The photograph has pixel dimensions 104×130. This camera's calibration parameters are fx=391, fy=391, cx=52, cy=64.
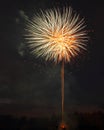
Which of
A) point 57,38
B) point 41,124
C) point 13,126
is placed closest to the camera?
point 57,38

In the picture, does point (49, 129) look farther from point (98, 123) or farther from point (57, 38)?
point (57, 38)

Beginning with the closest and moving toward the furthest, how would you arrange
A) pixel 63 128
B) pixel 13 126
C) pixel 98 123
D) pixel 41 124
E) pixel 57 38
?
pixel 57 38
pixel 63 128
pixel 98 123
pixel 41 124
pixel 13 126

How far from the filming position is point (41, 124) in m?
94.5

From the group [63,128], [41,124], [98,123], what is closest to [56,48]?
[63,128]

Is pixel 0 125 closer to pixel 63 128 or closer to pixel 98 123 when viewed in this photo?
pixel 98 123

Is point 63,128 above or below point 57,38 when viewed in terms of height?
below

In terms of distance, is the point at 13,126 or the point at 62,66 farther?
the point at 13,126

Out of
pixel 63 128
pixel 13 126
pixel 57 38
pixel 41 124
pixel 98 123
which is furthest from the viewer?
pixel 13 126

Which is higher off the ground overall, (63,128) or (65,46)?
(65,46)

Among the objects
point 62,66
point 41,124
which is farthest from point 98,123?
point 62,66

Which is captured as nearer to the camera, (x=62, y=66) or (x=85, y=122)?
(x=62, y=66)

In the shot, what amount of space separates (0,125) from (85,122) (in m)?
27.5

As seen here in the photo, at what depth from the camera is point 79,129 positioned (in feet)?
282

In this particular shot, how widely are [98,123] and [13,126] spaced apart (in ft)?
88.3
